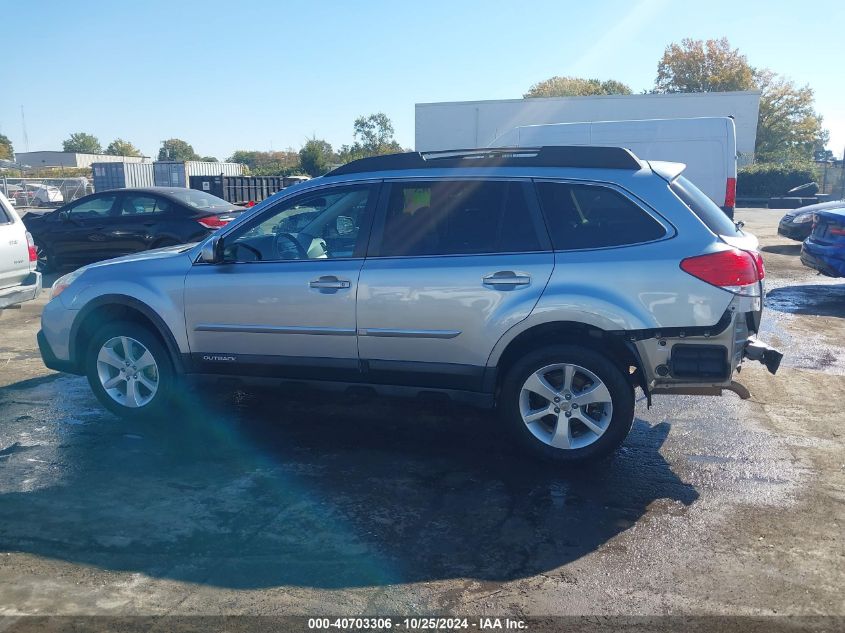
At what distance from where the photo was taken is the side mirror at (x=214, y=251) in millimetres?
5262

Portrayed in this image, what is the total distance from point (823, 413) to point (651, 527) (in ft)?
8.89

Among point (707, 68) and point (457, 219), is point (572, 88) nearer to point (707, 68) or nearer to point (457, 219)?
point (707, 68)

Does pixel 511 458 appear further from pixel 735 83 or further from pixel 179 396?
pixel 735 83

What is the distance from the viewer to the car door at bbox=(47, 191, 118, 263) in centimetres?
1258

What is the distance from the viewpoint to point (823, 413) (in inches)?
227

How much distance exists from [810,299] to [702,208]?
23.6ft

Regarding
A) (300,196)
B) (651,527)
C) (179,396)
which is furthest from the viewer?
(179,396)

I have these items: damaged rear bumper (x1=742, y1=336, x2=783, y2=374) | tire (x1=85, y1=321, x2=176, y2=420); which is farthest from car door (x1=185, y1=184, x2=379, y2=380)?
damaged rear bumper (x1=742, y1=336, x2=783, y2=374)

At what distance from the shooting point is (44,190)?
3562cm

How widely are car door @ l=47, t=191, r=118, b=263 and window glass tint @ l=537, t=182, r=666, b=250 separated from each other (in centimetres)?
992

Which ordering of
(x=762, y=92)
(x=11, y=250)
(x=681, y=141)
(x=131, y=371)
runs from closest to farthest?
(x=131, y=371)
(x=11, y=250)
(x=681, y=141)
(x=762, y=92)

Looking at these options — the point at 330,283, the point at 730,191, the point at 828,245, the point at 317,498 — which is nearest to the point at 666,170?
the point at 330,283

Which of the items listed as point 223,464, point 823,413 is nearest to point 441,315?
point 223,464

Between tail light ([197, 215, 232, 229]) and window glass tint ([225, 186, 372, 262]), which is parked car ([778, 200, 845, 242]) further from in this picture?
window glass tint ([225, 186, 372, 262])
